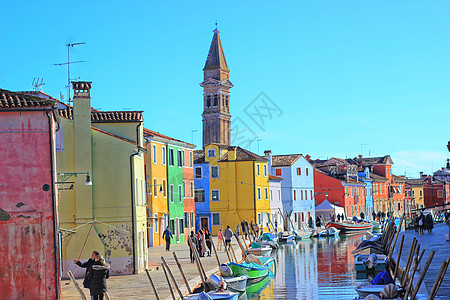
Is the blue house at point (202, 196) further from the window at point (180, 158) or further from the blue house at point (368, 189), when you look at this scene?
the blue house at point (368, 189)

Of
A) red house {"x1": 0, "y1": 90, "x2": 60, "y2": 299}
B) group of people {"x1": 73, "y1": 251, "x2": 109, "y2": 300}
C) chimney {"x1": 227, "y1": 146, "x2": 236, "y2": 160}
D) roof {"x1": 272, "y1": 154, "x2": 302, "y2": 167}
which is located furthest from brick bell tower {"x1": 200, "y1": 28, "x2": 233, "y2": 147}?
group of people {"x1": 73, "y1": 251, "x2": 109, "y2": 300}

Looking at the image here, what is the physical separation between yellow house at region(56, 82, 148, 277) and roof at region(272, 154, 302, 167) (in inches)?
1952

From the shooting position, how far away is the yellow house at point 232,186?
64688mm

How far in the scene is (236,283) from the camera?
2623 cm

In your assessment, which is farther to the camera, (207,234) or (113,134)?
(207,234)

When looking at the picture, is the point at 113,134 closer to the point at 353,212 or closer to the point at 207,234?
the point at 207,234

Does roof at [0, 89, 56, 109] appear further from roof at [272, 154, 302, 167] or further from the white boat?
roof at [272, 154, 302, 167]

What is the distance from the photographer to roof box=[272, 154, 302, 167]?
77381mm

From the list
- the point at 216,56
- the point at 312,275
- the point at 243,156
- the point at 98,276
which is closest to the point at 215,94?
the point at 216,56

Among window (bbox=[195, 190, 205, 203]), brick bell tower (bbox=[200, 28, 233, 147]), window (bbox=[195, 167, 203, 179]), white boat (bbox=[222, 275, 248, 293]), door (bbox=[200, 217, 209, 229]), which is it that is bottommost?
white boat (bbox=[222, 275, 248, 293])

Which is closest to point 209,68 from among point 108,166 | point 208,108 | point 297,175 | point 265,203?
point 208,108

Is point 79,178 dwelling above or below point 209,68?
below

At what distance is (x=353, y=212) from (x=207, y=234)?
6165cm

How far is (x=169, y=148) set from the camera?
→ 2014 inches
